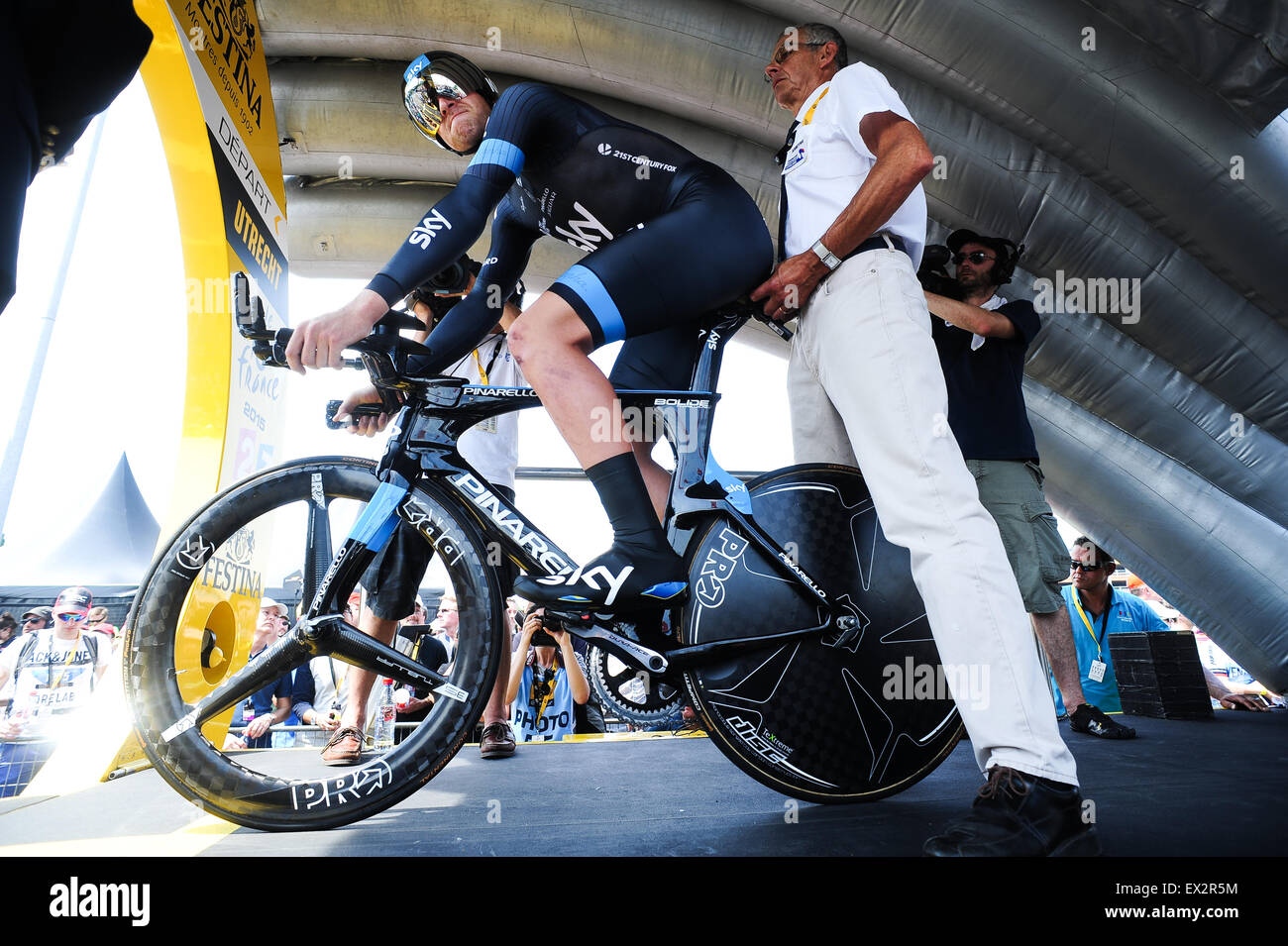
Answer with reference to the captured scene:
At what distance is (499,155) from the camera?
165 cm

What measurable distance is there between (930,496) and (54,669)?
6.43 m

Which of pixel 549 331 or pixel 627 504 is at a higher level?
pixel 549 331

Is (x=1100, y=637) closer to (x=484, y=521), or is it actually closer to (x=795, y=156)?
(x=795, y=156)

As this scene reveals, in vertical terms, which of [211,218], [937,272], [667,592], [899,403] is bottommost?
[667,592]

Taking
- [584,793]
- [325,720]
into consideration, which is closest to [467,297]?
[584,793]

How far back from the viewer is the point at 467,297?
2.01 m

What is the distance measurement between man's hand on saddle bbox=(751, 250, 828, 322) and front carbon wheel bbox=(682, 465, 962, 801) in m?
0.41

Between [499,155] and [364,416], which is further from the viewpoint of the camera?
[364,416]

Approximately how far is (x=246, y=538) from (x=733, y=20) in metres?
4.48

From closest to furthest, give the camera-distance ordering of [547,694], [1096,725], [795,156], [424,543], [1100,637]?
[795,156], [424,543], [1096,725], [1100,637], [547,694]

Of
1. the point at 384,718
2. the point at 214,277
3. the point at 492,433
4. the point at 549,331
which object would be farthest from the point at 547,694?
the point at 549,331

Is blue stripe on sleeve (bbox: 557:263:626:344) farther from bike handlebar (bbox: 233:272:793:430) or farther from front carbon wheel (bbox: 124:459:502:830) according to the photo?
front carbon wheel (bbox: 124:459:502:830)

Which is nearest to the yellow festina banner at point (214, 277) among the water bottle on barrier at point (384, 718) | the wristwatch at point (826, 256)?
the wristwatch at point (826, 256)
